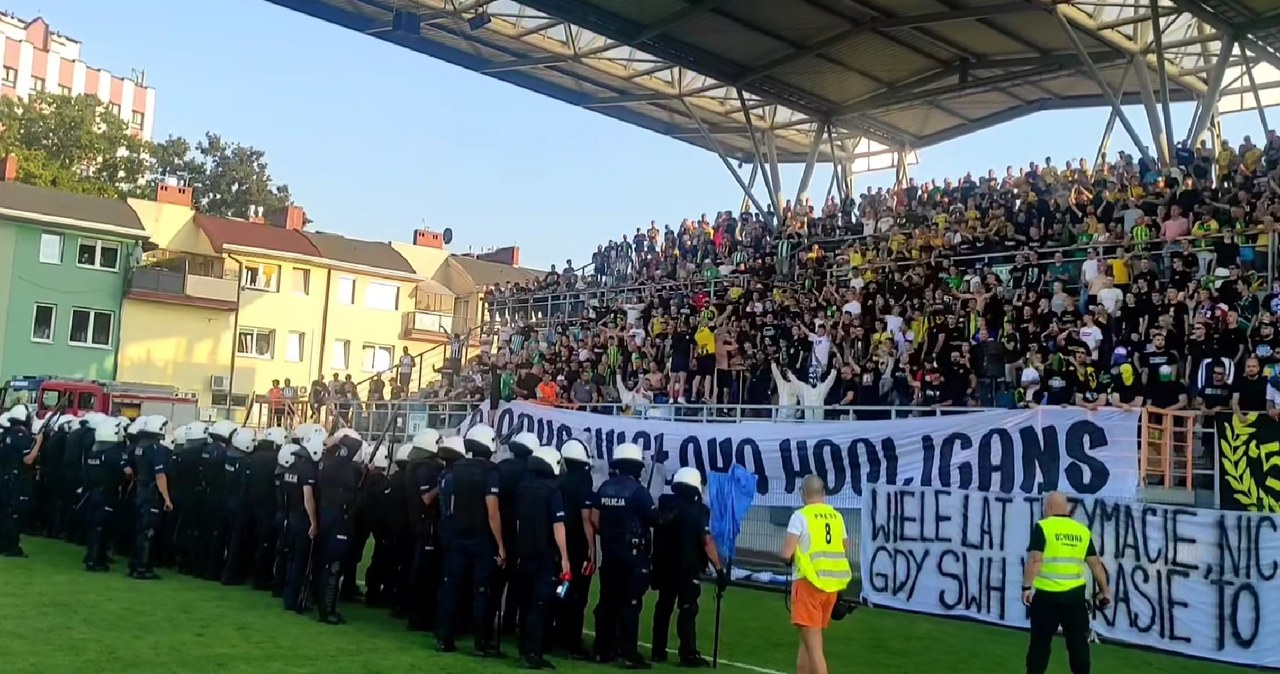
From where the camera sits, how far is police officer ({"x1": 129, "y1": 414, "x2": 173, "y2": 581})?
48.9ft

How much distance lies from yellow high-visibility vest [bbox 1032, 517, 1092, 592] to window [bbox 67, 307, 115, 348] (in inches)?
1671

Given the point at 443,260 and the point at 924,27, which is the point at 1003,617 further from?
the point at 443,260

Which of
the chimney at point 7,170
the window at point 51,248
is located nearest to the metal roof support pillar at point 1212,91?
the window at point 51,248

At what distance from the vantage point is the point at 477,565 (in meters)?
11.1

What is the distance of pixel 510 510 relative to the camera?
441 inches

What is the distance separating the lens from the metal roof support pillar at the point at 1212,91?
912 inches

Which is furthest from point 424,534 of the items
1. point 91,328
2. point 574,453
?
point 91,328

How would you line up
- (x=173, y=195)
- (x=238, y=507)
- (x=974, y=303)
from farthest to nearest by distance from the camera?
(x=173, y=195) → (x=974, y=303) → (x=238, y=507)

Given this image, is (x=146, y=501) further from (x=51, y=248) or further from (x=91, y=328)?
(x=51, y=248)

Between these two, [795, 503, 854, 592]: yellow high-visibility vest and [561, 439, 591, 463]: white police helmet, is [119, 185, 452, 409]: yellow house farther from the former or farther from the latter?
[795, 503, 854, 592]: yellow high-visibility vest

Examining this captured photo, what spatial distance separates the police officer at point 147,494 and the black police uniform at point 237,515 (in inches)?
33.9

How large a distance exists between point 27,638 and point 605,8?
60.9 feet

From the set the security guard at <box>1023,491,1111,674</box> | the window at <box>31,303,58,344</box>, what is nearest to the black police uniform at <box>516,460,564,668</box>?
the security guard at <box>1023,491,1111,674</box>

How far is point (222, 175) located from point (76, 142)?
14.0 metres
